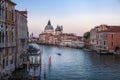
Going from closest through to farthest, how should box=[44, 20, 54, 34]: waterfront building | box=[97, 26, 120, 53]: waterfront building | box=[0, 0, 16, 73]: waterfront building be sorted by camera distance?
1. box=[0, 0, 16, 73]: waterfront building
2. box=[97, 26, 120, 53]: waterfront building
3. box=[44, 20, 54, 34]: waterfront building

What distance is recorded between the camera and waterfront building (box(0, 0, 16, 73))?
74.0 feet

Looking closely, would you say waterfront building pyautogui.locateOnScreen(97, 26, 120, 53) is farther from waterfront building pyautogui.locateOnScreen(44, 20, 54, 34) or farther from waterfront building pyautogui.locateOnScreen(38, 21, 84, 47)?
waterfront building pyautogui.locateOnScreen(44, 20, 54, 34)

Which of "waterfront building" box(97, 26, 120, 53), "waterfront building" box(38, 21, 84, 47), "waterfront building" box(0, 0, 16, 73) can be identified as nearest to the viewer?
"waterfront building" box(0, 0, 16, 73)

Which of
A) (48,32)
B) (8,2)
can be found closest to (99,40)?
(8,2)

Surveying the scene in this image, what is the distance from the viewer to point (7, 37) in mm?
24516

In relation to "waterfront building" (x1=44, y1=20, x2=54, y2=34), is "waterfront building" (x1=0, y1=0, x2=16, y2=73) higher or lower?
lower

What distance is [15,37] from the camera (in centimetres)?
2900

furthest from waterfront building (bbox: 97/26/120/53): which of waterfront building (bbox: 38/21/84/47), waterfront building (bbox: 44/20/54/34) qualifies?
waterfront building (bbox: 44/20/54/34)

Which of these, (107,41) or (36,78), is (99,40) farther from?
(36,78)

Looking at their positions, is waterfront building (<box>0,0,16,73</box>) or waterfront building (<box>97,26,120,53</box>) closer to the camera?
waterfront building (<box>0,0,16,73</box>)

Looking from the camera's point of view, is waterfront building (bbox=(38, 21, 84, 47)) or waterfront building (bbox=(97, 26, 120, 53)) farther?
waterfront building (bbox=(38, 21, 84, 47))

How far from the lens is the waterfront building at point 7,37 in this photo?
2256 centimetres

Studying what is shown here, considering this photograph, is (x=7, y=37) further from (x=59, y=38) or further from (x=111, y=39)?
(x=59, y=38)

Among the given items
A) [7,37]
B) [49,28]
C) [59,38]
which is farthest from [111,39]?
[49,28]
